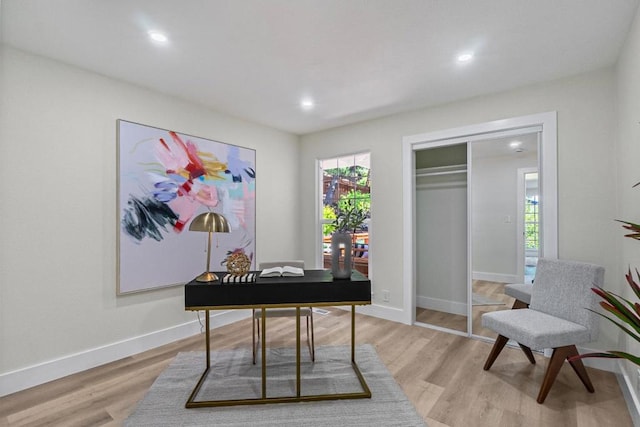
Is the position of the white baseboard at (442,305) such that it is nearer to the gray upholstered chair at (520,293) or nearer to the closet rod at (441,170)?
the gray upholstered chair at (520,293)

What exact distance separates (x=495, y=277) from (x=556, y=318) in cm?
82

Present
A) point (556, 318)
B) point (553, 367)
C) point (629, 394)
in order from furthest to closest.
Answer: point (556, 318), point (553, 367), point (629, 394)

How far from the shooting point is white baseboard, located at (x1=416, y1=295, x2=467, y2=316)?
387cm

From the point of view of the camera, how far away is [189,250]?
343 cm

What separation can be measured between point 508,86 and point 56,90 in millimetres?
4012

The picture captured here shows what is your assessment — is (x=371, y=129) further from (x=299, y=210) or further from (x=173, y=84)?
(x=173, y=84)

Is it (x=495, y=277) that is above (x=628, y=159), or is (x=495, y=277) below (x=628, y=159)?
below

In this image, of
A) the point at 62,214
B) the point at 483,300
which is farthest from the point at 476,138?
the point at 62,214

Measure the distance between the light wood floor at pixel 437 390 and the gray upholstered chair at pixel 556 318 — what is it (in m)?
0.15

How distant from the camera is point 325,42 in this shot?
91.6 inches

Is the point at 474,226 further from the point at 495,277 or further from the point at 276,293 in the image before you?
the point at 276,293

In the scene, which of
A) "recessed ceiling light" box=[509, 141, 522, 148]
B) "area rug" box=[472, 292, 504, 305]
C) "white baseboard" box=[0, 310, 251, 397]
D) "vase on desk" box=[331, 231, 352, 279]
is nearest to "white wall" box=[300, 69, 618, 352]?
"recessed ceiling light" box=[509, 141, 522, 148]

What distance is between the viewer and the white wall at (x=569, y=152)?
2.68 m

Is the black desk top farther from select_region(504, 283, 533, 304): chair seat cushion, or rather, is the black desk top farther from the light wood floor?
select_region(504, 283, 533, 304): chair seat cushion
